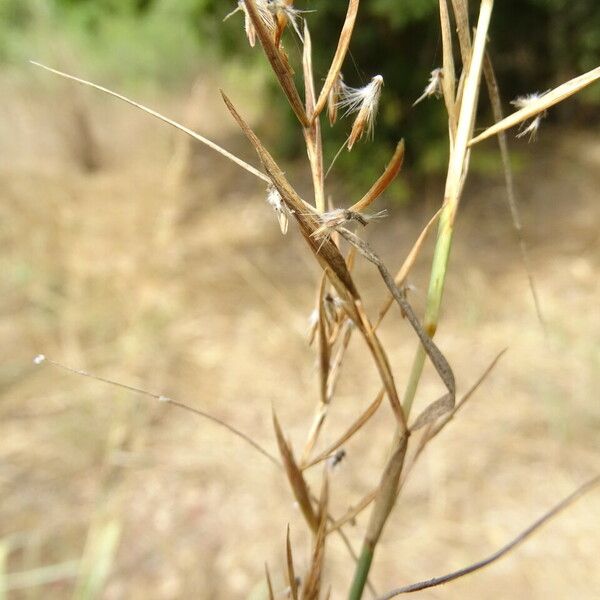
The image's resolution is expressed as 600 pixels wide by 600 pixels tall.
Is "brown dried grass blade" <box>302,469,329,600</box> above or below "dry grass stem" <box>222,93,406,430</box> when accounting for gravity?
below

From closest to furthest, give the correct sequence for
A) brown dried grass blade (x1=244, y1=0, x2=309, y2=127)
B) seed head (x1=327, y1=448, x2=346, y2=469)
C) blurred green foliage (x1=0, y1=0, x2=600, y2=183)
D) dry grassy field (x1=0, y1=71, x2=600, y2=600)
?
1. brown dried grass blade (x1=244, y1=0, x2=309, y2=127)
2. seed head (x1=327, y1=448, x2=346, y2=469)
3. dry grassy field (x1=0, y1=71, x2=600, y2=600)
4. blurred green foliage (x1=0, y1=0, x2=600, y2=183)

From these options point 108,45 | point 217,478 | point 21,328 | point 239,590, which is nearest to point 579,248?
point 217,478

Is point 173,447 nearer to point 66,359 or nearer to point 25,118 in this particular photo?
point 66,359

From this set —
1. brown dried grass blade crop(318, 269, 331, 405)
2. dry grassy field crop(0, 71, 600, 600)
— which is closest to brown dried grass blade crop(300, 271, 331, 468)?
brown dried grass blade crop(318, 269, 331, 405)

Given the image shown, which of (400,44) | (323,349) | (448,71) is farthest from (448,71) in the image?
(400,44)

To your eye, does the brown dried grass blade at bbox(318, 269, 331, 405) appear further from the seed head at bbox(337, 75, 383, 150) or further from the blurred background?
the blurred background

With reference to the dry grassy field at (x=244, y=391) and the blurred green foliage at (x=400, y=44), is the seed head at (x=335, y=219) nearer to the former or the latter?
the dry grassy field at (x=244, y=391)
